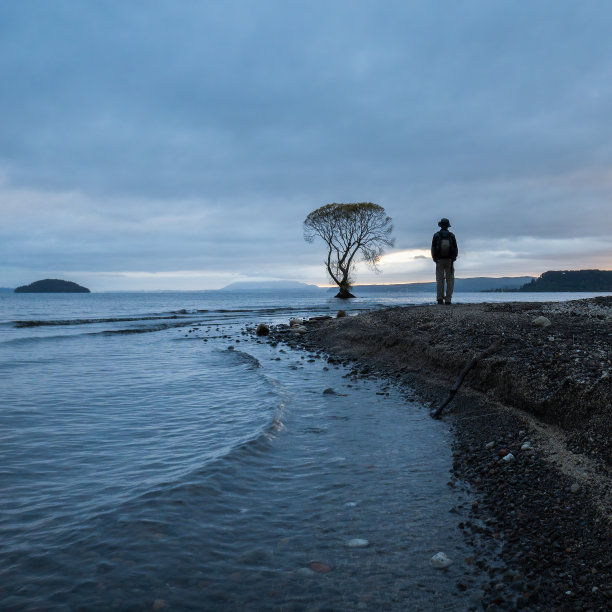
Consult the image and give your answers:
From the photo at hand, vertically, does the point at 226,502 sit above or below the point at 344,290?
below

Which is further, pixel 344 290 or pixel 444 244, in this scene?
pixel 344 290

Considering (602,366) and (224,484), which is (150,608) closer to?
(224,484)

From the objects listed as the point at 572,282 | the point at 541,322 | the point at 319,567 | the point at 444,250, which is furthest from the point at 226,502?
the point at 572,282

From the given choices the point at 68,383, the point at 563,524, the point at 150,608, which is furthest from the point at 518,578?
Result: the point at 68,383

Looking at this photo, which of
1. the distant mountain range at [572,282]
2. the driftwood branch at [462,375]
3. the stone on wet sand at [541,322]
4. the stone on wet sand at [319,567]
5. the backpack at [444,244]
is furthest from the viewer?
the distant mountain range at [572,282]

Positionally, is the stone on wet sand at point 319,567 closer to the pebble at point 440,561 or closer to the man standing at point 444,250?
the pebble at point 440,561

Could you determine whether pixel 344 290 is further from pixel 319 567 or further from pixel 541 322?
pixel 319 567

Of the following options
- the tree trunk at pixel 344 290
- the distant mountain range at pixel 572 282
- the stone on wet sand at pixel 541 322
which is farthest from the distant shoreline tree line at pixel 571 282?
the stone on wet sand at pixel 541 322

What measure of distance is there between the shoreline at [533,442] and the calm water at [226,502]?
334mm

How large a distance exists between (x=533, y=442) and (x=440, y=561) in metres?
2.53

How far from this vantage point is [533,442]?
5.05 metres

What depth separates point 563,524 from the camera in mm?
3436

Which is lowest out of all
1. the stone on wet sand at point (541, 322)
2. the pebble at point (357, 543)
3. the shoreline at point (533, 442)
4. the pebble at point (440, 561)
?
the pebble at point (357, 543)

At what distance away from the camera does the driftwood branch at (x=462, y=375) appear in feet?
22.9
